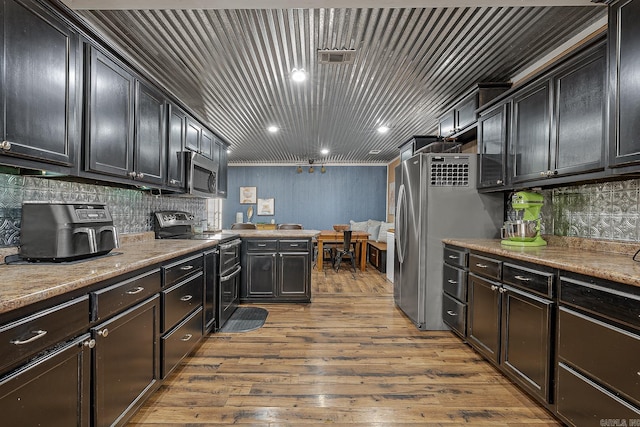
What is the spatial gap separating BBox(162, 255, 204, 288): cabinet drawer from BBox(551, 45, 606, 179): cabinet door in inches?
107

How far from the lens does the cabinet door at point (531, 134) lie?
83.7 inches

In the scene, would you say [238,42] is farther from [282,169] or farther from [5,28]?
[282,169]

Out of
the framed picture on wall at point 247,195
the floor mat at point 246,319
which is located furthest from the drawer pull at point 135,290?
the framed picture on wall at point 247,195

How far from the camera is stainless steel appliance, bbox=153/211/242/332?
2.64 metres

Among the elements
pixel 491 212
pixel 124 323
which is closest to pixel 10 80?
pixel 124 323

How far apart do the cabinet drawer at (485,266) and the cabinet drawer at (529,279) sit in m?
0.06

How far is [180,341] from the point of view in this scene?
2.05 m

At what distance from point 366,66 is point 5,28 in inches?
101

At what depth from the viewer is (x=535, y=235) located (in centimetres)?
235

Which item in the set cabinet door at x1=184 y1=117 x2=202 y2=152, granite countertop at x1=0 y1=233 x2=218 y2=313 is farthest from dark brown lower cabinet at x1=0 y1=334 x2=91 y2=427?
cabinet door at x1=184 y1=117 x2=202 y2=152

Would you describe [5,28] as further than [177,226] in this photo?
No

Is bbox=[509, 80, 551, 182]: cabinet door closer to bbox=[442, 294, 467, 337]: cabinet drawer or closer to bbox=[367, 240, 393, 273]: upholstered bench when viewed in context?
bbox=[442, 294, 467, 337]: cabinet drawer

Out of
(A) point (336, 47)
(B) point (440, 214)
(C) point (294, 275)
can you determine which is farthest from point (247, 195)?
(B) point (440, 214)

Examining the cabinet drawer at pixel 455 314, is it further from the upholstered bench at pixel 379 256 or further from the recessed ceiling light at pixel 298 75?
the upholstered bench at pixel 379 256
